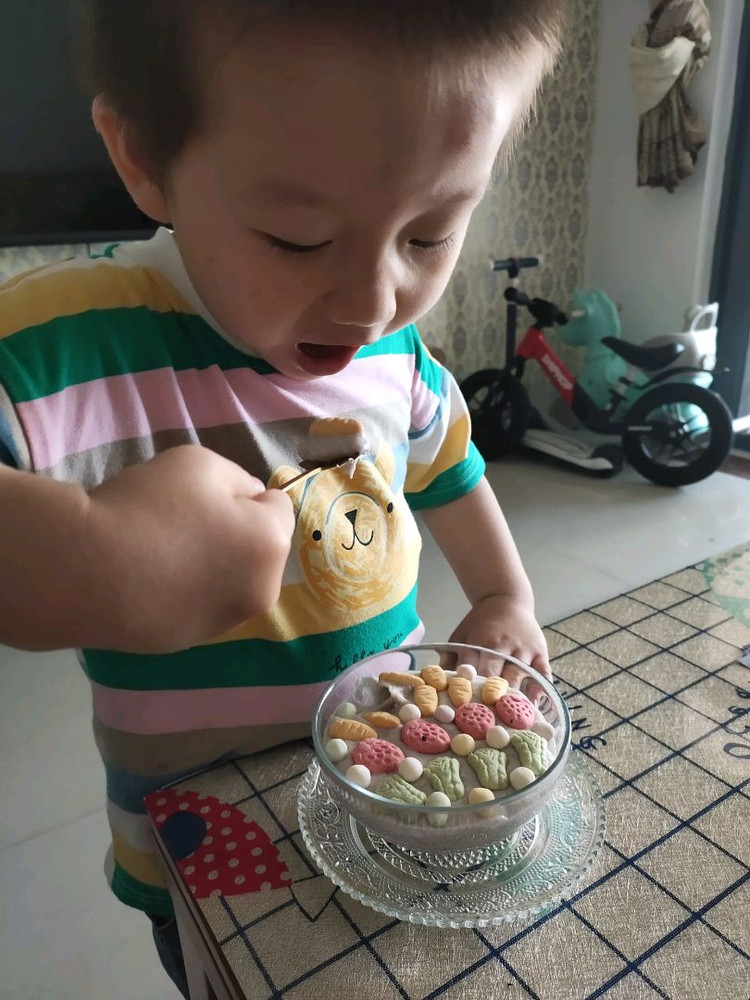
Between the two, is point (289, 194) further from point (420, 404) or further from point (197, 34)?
point (420, 404)

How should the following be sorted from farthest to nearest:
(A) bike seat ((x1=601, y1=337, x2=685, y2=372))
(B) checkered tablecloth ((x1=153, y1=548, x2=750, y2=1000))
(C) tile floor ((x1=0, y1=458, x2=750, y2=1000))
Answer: (A) bike seat ((x1=601, y1=337, x2=685, y2=372)) < (C) tile floor ((x1=0, y1=458, x2=750, y2=1000)) < (B) checkered tablecloth ((x1=153, y1=548, x2=750, y2=1000))

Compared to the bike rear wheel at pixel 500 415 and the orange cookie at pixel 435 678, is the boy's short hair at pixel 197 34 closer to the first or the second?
the orange cookie at pixel 435 678

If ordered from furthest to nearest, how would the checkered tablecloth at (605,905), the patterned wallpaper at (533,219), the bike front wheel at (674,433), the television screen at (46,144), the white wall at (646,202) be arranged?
1. the patterned wallpaper at (533,219)
2. the white wall at (646,202)
3. the bike front wheel at (674,433)
4. the television screen at (46,144)
5. the checkered tablecloth at (605,905)

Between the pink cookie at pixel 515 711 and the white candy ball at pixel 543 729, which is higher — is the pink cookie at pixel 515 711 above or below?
above

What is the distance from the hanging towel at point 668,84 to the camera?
209cm

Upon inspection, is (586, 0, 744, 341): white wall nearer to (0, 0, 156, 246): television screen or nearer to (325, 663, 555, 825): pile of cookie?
(0, 0, 156, 246): television screen

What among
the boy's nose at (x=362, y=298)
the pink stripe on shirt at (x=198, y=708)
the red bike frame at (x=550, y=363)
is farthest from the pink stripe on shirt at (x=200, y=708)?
the red bike frame at (x=550, y=363)

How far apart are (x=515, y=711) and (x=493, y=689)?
0.07 feet

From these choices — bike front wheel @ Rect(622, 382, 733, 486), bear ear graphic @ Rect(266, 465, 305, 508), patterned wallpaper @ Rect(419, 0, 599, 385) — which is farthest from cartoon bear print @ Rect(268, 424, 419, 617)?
patterned wallpaper @ Rect(419, 0, 599, 385)

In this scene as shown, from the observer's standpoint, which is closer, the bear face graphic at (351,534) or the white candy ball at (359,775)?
the white candy ball at (359,775)

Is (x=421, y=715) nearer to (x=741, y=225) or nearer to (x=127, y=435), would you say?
(x=127, y=435)

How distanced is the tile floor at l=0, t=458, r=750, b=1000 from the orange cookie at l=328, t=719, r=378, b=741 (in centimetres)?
27

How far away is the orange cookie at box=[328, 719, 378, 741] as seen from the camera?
0.42 metres

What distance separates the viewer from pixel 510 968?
34 centimetres
